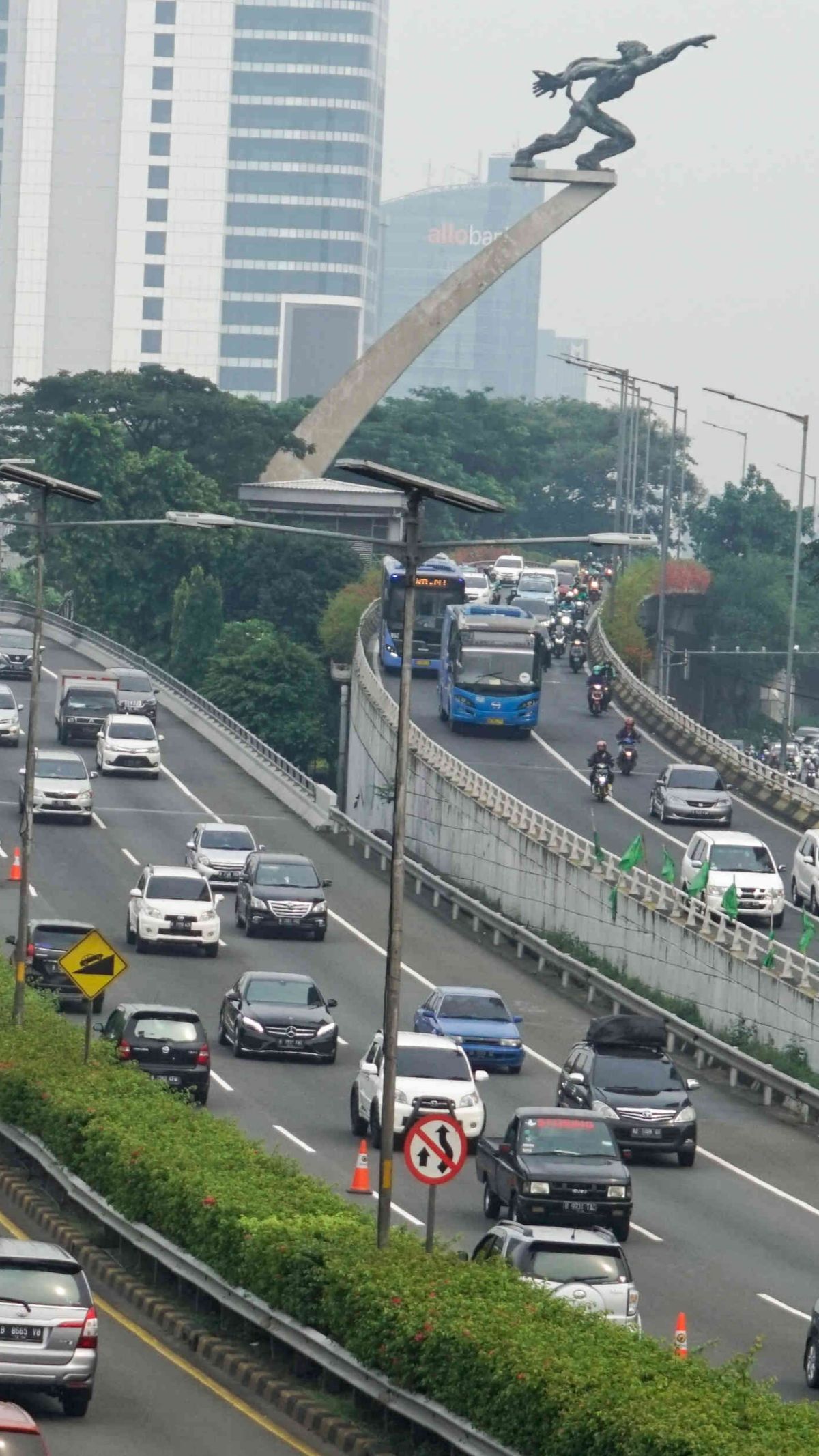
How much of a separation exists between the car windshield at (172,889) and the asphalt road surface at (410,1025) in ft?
3.79

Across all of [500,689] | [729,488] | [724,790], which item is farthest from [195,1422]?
[729,488]

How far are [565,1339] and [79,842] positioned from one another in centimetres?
4377

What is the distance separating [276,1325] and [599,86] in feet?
349

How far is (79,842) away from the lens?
62094 millimetres

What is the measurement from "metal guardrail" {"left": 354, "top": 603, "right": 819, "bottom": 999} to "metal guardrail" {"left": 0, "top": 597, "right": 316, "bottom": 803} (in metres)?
3.29

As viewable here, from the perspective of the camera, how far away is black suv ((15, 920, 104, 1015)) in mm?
44344

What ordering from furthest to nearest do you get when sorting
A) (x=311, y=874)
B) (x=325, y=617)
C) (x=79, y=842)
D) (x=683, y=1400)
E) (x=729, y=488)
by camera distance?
(x=729, y=488), (x=325, y=617), (x=79, y=842), (x=311, y=874), (x=683, y=1400)

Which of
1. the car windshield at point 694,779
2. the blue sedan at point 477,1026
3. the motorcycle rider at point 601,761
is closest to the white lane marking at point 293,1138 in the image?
the blue sedan at point 477,1026

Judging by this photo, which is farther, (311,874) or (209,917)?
(311,874)

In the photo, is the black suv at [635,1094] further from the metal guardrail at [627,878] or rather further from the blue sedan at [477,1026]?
the metal guardrail at [627,878]

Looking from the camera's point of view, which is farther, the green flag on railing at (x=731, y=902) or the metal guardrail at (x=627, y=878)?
the green flag on railing at (x=731, y=902)

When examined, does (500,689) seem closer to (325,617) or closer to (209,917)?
(209,917)

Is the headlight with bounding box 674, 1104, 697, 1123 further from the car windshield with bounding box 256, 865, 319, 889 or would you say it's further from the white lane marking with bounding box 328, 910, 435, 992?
the car windshield with bounding box 256, 865, 319, 889

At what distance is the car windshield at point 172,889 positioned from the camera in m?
50.0
